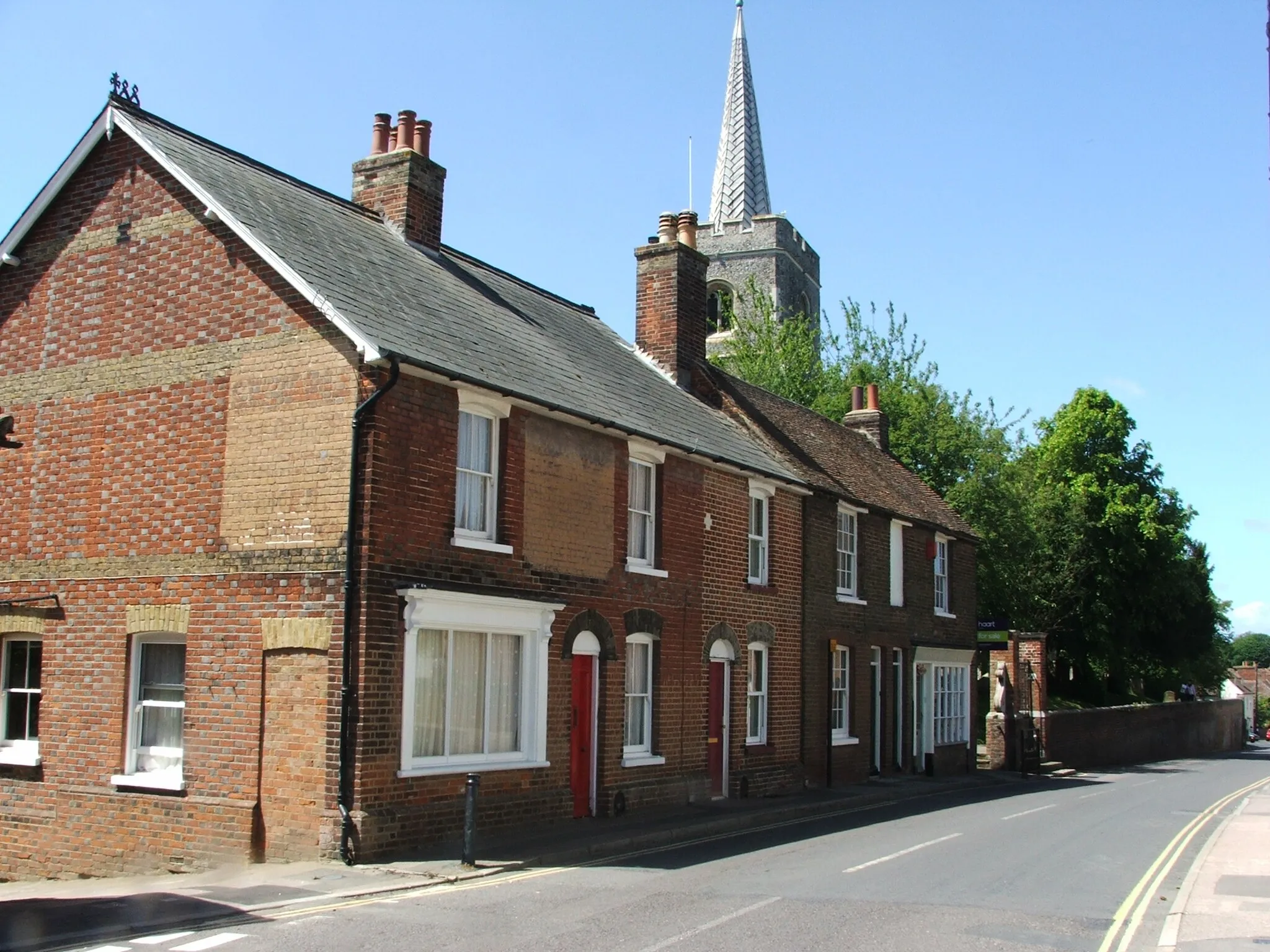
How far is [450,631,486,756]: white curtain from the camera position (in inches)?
601

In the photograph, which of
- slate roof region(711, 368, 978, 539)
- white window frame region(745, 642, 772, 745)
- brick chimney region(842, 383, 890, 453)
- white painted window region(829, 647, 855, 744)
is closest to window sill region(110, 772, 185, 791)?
white window frame region(745, 642, 772, 745)

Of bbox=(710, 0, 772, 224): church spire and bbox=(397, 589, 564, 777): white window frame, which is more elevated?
bbox=(710, 0, 772, 224): church spire

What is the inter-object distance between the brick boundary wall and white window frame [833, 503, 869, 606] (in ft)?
40.7

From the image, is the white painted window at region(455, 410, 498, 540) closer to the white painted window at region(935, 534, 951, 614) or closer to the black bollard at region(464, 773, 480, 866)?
the black bollard at region(464, 773, 480, 866)

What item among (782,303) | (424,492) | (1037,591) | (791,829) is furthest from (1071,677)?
(424,492)

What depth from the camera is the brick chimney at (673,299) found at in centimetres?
2500

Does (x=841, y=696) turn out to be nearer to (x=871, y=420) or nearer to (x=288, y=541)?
(x=871, y=420)

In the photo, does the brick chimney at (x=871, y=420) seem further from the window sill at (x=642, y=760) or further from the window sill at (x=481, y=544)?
the window sill at (x=481, y=544)

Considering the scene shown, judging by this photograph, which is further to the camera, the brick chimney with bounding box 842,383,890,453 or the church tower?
the church tower

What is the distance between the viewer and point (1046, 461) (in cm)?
5247

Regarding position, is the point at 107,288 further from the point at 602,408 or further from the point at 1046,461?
the point at 1046,461

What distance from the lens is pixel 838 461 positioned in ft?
93.0

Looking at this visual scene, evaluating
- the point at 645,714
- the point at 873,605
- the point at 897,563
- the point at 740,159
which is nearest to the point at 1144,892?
the point at 645,714

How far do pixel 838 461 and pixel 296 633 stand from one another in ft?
54.8
